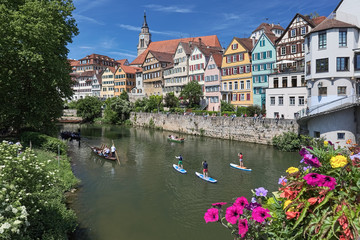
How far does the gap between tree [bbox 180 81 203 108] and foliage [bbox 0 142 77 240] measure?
4249 cm

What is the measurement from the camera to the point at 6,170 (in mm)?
7176

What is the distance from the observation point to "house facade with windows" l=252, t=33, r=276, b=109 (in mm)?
41469

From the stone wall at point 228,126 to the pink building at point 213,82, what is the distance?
27.0 feet

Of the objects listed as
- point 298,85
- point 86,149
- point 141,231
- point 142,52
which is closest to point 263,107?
point 298,85

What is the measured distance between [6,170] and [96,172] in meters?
16.0

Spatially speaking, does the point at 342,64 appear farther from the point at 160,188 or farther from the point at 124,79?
the point at 124,79

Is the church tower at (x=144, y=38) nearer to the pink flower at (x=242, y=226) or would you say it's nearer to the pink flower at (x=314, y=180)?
the pink flower at (x=242, y=226)

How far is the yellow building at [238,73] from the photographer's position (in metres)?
45.7

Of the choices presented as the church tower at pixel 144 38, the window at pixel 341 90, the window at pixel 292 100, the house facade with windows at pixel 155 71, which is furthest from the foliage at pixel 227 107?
the church tower at pixel 144 38

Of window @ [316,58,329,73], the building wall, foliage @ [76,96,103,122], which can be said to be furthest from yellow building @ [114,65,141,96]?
the building wall

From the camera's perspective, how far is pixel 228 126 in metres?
38.6

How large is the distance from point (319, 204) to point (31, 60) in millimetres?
21417

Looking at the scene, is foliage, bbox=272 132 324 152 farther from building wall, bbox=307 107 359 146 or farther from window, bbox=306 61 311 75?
window, bbox=306 61 311 75

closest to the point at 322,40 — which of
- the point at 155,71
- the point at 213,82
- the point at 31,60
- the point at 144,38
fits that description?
the point at 31,60
